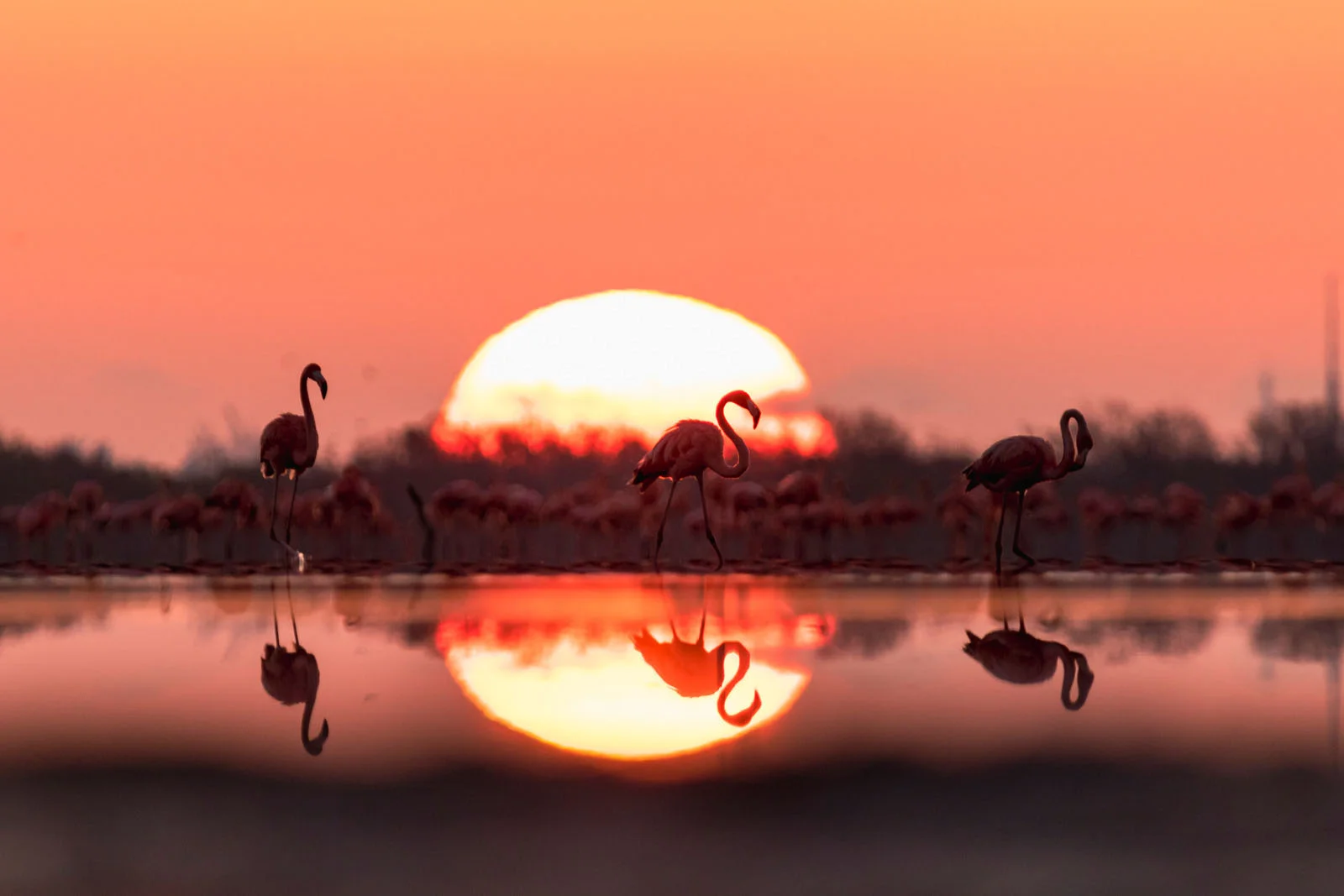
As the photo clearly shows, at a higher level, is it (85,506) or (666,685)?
(85,506)

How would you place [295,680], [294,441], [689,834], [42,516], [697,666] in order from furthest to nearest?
[42,516], [294,441], [697,666], [295,680], [689,834]

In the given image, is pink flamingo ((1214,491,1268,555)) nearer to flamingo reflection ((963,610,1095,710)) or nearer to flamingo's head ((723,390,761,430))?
flamingo's head ((723,390,761,430))

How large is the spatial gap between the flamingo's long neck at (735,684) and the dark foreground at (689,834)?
1.24 metres

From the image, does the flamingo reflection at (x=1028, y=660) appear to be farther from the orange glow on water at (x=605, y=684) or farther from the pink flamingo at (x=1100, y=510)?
the pink flamingo at (x=1100, y=510)

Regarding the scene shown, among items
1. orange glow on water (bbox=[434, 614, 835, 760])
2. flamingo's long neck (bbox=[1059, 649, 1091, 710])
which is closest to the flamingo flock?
orange glow on water (bbox=[434, 614, 835, 760])

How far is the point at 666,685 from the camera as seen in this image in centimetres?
864

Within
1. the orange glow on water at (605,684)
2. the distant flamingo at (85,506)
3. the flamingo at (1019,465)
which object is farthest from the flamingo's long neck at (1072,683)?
the distant flamingo at (85,506)

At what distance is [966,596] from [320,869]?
10504mm

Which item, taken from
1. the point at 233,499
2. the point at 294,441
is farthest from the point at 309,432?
the point at 233,499

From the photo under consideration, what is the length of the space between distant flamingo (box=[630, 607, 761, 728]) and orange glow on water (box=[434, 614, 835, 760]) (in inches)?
2.2

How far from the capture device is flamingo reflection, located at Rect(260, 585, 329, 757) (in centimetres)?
720

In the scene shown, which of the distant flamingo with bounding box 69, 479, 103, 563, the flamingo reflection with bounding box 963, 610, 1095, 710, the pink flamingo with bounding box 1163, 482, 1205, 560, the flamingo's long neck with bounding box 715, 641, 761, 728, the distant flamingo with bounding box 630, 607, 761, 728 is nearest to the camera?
the flamingo's long neck with bounding box 715, 641, 761, 728

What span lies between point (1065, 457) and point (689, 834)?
1508 centimetres

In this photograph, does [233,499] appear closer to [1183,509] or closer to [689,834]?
[1183,509]
